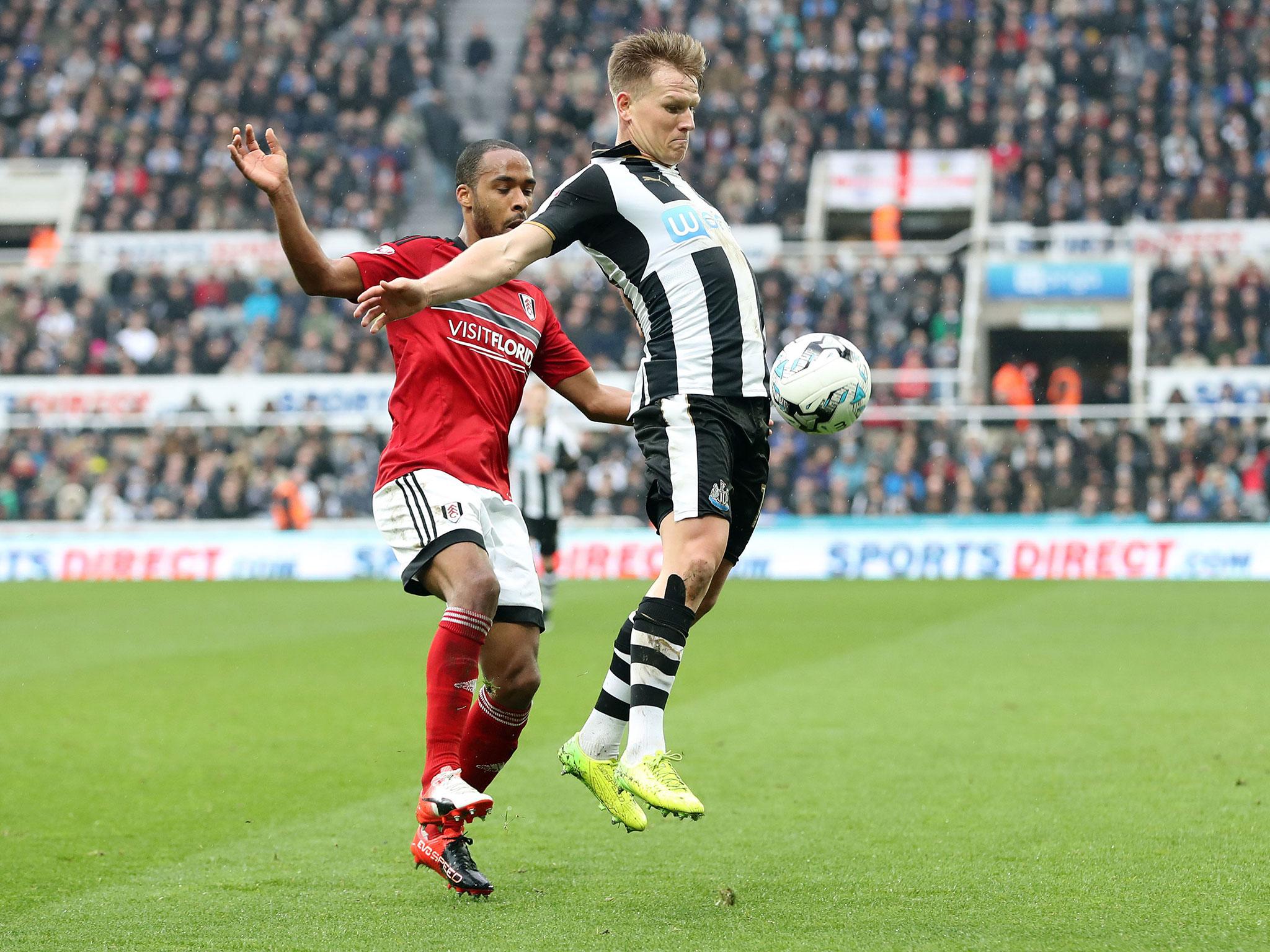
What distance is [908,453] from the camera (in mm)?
20750

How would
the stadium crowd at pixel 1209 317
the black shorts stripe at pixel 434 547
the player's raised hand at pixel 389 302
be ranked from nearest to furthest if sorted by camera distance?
the player's raised hand at pixel 389 302 → the black shorts stripe at pixel 434 547 → the stadium crowd at pixel 1209 317

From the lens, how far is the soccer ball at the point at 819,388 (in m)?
5.05

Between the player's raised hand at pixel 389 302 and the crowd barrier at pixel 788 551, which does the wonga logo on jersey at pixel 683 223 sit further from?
the crowd barrier at pixel 788 551

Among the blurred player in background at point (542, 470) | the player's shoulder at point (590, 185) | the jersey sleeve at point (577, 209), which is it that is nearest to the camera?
the jersey sleeve at point (577, 209)

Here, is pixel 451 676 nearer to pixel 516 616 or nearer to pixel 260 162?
pixel 516 616

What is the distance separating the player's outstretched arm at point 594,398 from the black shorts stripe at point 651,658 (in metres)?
1.10

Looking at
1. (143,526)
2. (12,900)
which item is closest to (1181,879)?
(12,900)

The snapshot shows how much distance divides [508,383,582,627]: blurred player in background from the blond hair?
9.46 metres

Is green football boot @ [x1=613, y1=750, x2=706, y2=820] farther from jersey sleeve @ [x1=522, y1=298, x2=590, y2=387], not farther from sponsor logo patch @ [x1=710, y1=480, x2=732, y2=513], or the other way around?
jersey sleeve @ [x1=522, y1=298, x2=590, y2=387]

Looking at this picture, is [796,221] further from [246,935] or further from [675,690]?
[246,935]

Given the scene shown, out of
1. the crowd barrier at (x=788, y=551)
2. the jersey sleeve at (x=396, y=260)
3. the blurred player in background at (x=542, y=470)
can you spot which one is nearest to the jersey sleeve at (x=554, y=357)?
the jersey sleeve at (x=396, y=260)

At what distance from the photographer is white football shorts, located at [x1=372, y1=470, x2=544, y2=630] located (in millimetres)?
5031

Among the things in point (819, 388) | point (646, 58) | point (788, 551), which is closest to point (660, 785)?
point (819, 388)

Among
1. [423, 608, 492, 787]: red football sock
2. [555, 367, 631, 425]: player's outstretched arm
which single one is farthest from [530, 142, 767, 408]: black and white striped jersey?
[423, 608, 492, 787]: red football sock
